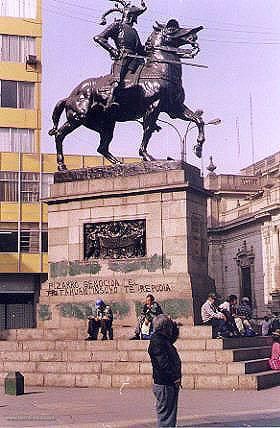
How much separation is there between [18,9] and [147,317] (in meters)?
42.2

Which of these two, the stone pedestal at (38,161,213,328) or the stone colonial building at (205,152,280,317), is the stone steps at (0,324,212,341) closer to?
the stone pedestal at (38,161,213,328)

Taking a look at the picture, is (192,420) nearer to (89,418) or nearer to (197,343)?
(89,418)

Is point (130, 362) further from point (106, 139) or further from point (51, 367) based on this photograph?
point (106, 139)

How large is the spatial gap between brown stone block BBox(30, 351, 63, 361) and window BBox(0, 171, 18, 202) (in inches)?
1342

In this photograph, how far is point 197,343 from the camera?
57.7 ft

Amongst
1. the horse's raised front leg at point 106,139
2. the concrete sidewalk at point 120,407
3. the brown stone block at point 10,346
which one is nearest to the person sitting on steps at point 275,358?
the concrete sidewalk at point 120,407

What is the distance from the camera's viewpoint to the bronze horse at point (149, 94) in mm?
22547

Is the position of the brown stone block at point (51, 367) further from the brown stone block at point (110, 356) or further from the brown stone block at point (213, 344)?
the brown stone block at point (213, 344)

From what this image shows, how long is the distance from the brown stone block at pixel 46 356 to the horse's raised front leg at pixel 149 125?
688 centimetres

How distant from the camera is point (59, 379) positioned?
1772 cm

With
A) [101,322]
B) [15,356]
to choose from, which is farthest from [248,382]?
[15,356]

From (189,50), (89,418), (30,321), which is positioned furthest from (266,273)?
(89,418)

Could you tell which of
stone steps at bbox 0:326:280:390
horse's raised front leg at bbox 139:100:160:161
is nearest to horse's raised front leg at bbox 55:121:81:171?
horse's raised front leg at bbox 139:100:160:161

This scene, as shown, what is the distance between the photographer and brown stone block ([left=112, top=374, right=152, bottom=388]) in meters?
16.7
